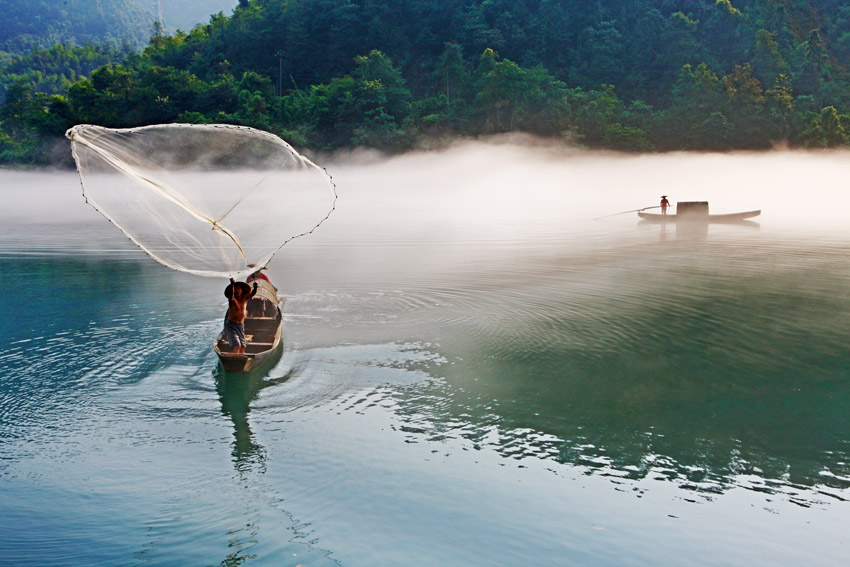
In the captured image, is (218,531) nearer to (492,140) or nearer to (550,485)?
(550,485)

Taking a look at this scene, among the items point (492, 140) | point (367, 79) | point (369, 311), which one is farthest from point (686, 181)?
point (369, 311)

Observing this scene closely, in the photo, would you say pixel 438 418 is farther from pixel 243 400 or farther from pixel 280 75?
pixel 280 75

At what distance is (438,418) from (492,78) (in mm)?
79093

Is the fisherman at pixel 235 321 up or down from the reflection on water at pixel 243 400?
up

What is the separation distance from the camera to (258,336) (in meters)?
15.6

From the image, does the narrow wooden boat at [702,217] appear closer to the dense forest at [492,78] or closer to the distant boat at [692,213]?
the distant boat at [692,213]

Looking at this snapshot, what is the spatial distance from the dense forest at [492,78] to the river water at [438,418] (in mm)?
59340

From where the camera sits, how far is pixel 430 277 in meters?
24.1

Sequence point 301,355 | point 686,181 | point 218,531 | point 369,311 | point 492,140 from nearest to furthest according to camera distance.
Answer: point 218,531 → point 301,355 → point 369,311 → point 686,181 → point 492,140

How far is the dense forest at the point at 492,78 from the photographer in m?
81.8

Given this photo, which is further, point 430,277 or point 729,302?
point 430,277

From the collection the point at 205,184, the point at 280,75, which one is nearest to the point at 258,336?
the point at 205,184

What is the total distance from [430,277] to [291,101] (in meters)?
69.4

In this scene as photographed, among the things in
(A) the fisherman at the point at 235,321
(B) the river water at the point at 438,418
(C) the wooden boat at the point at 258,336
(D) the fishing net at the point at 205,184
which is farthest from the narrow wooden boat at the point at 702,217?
(A) the fisherman at the point at 235,321
